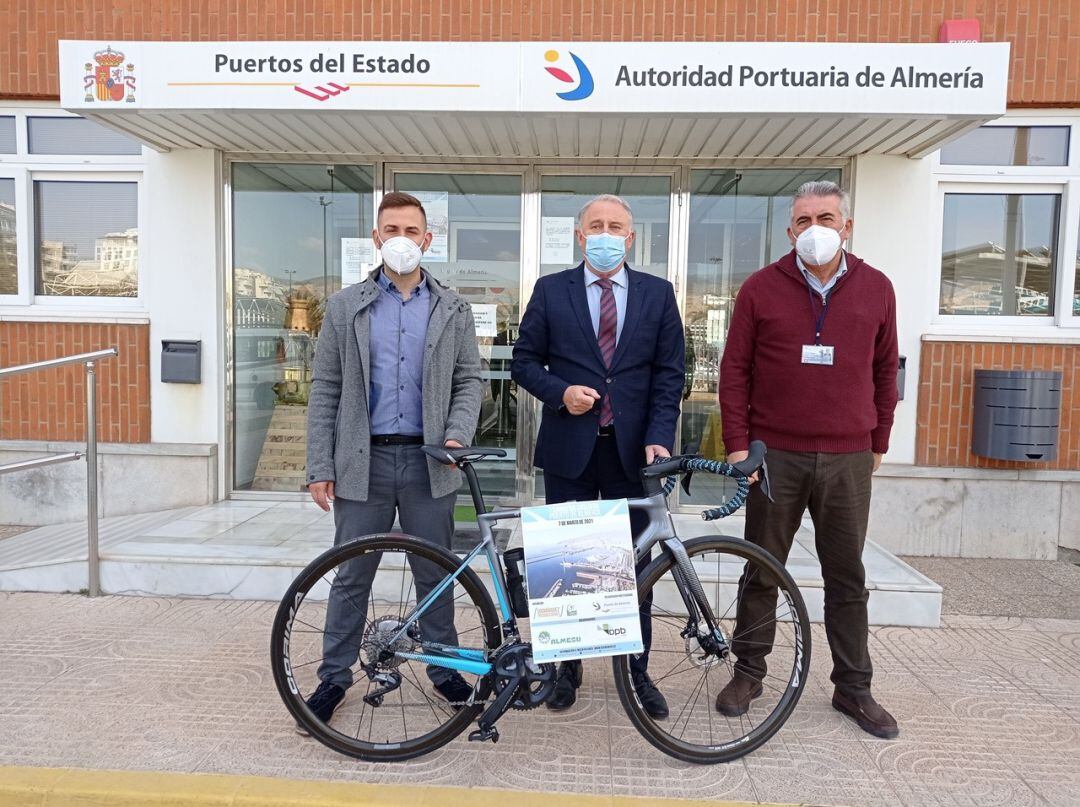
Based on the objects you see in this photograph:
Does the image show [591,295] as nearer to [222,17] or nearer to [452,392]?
[452,392]

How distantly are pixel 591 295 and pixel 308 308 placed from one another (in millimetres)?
3841

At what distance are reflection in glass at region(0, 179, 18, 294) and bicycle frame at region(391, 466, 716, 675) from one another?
18.3 ft

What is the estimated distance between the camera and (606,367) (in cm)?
289

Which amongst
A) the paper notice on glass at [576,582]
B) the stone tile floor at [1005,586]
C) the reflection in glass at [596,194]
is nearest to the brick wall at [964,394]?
the stone tile floor at [1005,586]

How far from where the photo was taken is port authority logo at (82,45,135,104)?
14.1 ft

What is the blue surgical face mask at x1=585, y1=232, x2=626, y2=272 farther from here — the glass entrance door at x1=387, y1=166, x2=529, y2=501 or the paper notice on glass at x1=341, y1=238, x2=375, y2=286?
the paper notice on glass at x1=341, y1=238, x2=375, y2=286

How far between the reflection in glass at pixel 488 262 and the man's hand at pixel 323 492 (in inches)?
121

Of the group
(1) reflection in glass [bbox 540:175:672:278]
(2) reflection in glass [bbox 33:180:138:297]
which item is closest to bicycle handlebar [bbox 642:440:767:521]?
(1) reflection in glass [bbox 540:175:672:278]

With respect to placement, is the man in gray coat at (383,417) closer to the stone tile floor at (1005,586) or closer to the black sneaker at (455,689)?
the black sneaker at (455,689)

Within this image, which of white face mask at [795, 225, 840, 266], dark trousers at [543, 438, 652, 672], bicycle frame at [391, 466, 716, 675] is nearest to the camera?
bicycle frame at [391, 466, 716, 675]

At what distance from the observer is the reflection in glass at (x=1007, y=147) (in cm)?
543

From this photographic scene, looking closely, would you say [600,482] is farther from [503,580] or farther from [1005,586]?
[1005,586]

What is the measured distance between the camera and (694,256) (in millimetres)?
5836

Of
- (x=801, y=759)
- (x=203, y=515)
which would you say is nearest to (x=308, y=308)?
(x=203, y=515)
